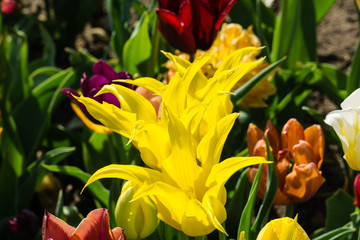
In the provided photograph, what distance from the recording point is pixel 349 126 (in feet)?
3.00

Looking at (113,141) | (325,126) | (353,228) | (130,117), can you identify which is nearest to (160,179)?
(130,117)

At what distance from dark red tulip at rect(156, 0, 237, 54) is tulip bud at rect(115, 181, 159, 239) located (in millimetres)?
455

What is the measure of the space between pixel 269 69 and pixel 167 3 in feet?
0.83

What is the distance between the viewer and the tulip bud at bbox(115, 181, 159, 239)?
946 millimetres

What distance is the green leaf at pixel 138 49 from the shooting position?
165cm

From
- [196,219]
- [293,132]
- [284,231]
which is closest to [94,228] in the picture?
[196,219]

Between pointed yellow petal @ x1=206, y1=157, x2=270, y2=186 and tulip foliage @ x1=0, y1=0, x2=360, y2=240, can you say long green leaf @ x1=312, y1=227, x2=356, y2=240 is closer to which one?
tulip foliage @ x1=0, y1=0, x2=360, y2=240

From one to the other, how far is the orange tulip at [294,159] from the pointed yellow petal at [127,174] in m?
0.34

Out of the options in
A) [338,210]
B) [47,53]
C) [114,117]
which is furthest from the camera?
[47,53]

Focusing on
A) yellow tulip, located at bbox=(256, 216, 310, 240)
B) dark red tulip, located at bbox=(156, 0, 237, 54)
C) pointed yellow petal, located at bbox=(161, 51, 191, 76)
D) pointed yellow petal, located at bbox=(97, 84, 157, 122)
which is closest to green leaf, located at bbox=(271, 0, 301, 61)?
dark red tulip, located at bbox=(156, 0, 237, 54)

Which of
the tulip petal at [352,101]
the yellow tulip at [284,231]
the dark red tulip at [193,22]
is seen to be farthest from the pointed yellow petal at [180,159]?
the dark red tulip at [193,22]

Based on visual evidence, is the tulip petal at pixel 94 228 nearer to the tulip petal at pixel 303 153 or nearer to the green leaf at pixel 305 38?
the tulip petal at pixel 303 153

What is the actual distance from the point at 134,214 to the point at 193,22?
1.64 feet

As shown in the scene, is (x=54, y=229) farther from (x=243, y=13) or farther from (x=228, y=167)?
(x=243, y=13)
